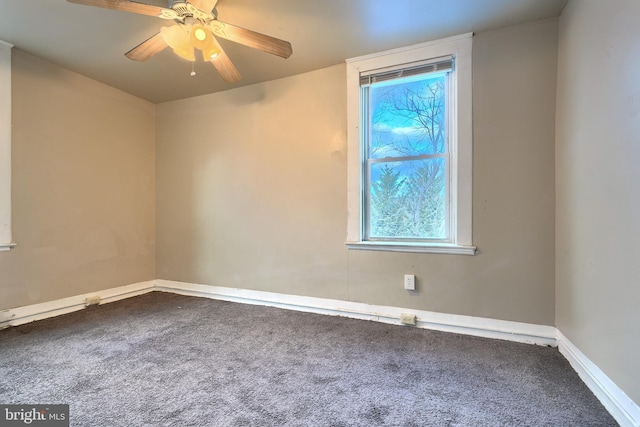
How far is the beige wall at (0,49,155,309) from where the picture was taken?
2.45 metres

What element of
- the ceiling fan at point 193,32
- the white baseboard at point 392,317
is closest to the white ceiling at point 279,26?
the ceiling fan at point 193,32

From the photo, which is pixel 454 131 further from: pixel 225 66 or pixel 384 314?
pixel 225 66

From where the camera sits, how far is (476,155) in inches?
86.0

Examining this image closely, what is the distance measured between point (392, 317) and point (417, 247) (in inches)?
24.3

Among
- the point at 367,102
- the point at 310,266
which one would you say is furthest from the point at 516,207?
the point at 310,266

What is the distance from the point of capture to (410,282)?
7.77 ft

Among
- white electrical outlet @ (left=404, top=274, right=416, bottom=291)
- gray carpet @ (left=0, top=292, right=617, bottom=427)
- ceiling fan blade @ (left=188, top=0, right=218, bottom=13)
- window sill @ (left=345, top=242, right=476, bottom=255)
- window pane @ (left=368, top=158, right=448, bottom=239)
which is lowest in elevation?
gray carpet @ (left=0, top=292, right=617, bottom=427)

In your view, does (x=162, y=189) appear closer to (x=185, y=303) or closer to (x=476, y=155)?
(x=185, y=303)

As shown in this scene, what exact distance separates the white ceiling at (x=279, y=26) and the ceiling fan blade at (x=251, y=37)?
0.17 metres

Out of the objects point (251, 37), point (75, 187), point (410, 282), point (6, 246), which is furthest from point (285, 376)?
point (75, 187)

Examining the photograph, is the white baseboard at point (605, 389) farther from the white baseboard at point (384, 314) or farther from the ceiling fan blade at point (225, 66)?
the ceiling fan blade at point (225, 66)

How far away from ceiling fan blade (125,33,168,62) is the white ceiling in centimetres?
21

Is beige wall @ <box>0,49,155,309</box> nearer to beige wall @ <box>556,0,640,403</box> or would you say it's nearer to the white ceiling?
the white ceiling

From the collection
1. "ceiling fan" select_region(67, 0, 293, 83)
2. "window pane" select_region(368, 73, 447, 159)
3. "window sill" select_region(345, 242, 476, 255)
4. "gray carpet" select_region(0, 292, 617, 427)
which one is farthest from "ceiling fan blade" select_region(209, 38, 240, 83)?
"gray carpet" select_region(0, 292, 617, 427)
